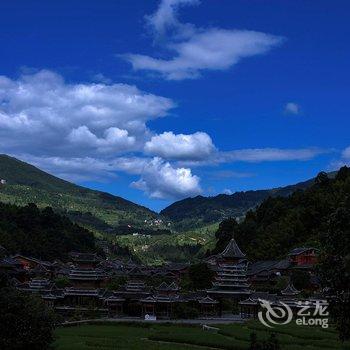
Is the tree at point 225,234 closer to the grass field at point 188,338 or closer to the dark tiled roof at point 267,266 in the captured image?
the dark tiled roof at point 267,266

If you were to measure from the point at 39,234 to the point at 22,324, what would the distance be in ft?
434

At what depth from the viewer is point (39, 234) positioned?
159 meters

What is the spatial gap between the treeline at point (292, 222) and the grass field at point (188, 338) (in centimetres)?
5357

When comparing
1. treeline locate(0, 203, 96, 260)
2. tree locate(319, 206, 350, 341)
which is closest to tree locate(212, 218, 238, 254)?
treeline locate(0, 203, 96, 260)

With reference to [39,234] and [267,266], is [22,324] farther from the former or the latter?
[39,234]

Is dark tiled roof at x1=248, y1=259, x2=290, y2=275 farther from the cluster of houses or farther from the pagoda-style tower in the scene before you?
the pagoda-style tower

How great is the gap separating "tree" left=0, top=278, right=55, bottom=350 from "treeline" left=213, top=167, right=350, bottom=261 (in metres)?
83.2

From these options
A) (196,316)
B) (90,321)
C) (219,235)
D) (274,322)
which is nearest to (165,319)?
(196,316)

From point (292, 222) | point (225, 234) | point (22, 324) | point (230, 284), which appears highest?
point (292, 222)

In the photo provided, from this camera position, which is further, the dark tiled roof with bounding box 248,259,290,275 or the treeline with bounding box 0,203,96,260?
the treeline with bounding box 0,203,96,260

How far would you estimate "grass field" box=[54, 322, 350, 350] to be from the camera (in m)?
46.9

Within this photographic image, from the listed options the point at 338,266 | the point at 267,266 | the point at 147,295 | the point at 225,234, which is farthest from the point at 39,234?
the point at 338,266

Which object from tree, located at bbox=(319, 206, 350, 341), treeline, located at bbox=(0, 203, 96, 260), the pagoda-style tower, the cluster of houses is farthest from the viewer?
treeline, located at bbox=(0, 203, 96, 260)

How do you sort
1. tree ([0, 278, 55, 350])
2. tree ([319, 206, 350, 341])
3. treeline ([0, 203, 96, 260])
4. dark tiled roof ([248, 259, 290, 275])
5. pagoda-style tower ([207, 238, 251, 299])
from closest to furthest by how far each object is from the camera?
tree ([319, 206, 350, 341]), tree ([0, 278, 55, 350]), pagoda-style tower ([207, 238, 251, 299]), dark tiled roof ([248, 259, 290, 275]), treeline ([0, 203, 96, 260])
